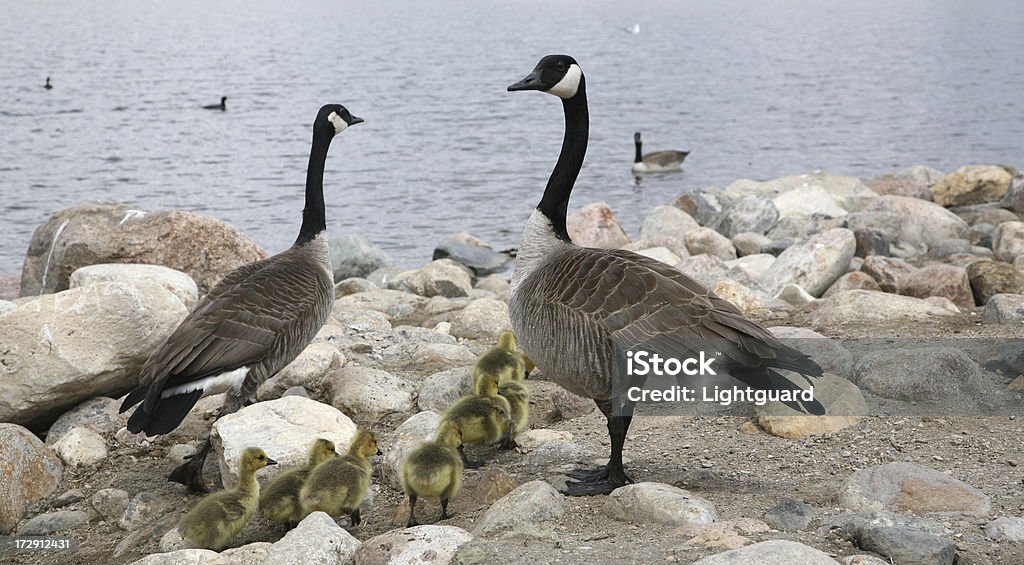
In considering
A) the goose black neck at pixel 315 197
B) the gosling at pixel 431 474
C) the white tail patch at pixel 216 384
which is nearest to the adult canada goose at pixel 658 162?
the goose black neck at pixel 315 197

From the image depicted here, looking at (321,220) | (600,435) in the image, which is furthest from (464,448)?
(321,220)

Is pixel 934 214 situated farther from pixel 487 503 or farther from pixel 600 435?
pixel 487 503

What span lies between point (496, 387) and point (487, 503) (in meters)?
1.09

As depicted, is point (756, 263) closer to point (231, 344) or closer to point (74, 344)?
point (231, 344)

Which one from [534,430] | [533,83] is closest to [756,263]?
[534,430]

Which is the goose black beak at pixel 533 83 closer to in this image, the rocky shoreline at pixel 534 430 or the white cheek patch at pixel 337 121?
the rocky shoreline at pixel 534 430

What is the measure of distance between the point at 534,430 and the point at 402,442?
1056 mm

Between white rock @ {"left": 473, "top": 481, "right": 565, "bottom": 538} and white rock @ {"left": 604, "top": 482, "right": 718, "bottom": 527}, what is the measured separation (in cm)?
31

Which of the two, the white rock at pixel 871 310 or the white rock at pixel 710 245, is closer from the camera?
the white rock at pixel 871 310

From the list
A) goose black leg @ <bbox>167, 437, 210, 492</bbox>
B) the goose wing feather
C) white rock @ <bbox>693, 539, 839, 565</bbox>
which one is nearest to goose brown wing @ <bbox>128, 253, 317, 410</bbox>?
goose black leg @ <bbox>167, 437, 210, 492</bbox>

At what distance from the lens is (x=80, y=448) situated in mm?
6844

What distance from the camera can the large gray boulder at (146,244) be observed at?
32.4ft

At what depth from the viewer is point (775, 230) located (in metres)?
16.1

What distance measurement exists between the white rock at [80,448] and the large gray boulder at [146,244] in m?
3.20
